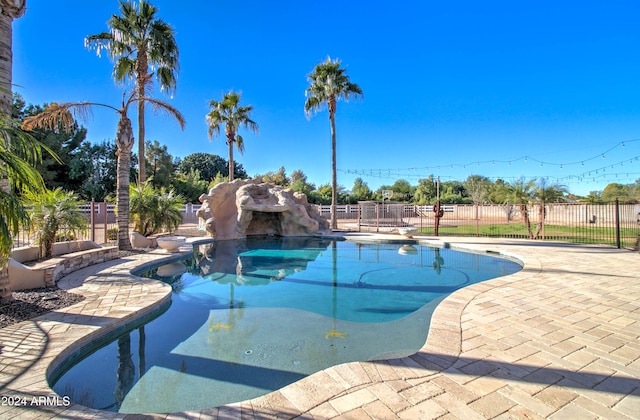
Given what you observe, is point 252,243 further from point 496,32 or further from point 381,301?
point 496,32

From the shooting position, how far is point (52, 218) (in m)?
6.93

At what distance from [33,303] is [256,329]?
3.32 metres

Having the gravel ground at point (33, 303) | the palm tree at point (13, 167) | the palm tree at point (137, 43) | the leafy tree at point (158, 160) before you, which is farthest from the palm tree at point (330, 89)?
the leafy tree at point (158, 160)

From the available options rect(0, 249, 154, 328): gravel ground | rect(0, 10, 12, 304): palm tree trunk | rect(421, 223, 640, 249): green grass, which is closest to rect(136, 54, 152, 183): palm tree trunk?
rect(0, 10, 12, 304): palm tree trunk

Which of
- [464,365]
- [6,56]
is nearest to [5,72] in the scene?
[6,56]

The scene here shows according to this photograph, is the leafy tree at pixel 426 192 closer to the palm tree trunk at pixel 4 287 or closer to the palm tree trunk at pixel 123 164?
the palm tree trunk at pixel 123 164

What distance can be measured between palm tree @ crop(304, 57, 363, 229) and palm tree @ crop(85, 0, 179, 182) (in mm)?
7510

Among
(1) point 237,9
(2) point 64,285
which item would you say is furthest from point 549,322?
(1) point 237,9

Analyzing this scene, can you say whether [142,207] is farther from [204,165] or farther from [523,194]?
[204,165]

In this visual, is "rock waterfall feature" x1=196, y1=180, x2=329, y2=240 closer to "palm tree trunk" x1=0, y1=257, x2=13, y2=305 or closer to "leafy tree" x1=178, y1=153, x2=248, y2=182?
"palm tree trunk" x1=0, y1=257, x2=13, y2=305

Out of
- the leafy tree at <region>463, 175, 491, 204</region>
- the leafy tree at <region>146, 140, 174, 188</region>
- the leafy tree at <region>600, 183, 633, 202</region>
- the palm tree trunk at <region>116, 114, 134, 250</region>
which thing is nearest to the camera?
the palm tree trunk at <region>116, 114, 134, 250</region>

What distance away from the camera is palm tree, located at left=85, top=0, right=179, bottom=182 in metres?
11.7

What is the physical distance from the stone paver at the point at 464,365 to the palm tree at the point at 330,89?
13344 millimetres

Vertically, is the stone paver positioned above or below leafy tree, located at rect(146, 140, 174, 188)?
below
